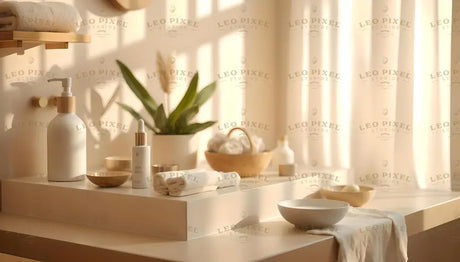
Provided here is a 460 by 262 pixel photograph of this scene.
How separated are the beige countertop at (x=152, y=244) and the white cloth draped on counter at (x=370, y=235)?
0.12ft

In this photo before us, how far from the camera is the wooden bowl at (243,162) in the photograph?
2398 mm

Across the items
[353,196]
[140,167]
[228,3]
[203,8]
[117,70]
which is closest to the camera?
[140,167]

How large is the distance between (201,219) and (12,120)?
2.20 ft

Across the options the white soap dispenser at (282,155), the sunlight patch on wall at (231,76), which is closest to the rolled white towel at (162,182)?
the white soap dispenser at (282,155)

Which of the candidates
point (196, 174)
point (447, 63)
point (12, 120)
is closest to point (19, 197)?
point (12, 120)

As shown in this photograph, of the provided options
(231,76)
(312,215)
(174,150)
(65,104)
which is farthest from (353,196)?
(65,104)

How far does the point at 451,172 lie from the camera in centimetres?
281

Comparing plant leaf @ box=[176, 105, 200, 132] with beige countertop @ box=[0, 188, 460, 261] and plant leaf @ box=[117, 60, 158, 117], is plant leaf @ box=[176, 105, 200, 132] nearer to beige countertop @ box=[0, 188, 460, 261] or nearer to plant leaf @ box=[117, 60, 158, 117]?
plant leaf @ box=[117, 60, 158, 117]

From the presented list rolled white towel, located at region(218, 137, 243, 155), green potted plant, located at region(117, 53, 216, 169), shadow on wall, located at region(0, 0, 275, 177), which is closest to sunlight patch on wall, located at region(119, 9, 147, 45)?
shadow on wall, located at region(0, 0, 275, 177)

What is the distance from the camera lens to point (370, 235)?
2117 mm

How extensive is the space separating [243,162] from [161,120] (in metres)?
0.31

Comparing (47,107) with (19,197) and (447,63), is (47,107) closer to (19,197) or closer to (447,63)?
(19,197)

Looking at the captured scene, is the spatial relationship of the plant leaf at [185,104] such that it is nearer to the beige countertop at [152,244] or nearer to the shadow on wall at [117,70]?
the shadow on wall at [117,70]

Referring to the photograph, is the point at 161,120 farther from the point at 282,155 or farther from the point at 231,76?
the point at 231,76
